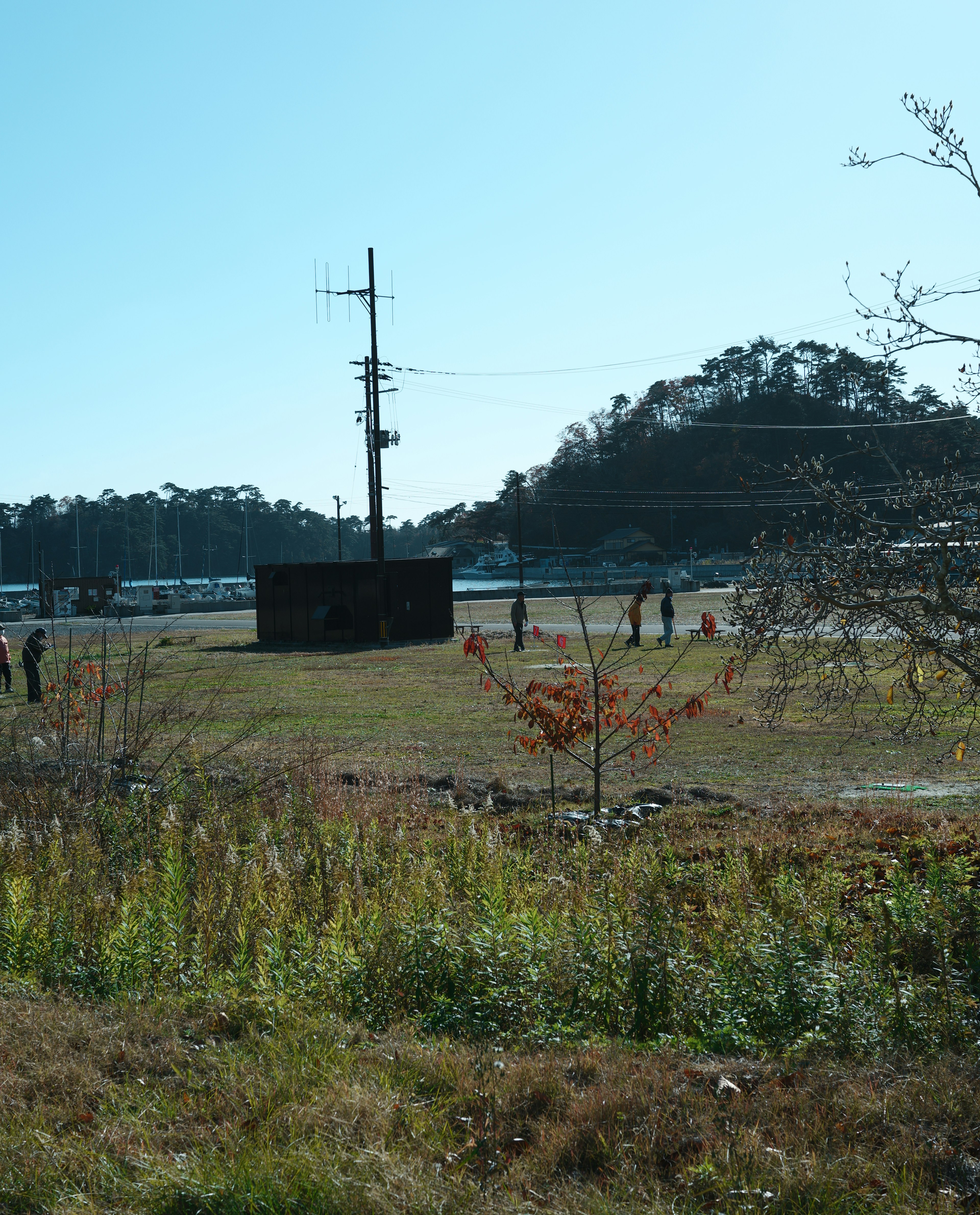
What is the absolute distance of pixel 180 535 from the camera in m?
151

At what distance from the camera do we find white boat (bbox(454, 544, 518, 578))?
119950 mm

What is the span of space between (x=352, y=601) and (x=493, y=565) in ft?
318

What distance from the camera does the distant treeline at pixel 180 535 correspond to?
140500 millimetres

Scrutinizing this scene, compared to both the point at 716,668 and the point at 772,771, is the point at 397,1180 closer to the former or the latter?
the point at 772,771

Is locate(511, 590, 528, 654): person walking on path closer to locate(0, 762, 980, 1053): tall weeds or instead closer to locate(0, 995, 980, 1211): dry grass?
locate(0, 762, 980, 1053): tall weeds

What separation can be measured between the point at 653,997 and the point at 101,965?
2.51 metres

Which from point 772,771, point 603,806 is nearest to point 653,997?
point 603,806

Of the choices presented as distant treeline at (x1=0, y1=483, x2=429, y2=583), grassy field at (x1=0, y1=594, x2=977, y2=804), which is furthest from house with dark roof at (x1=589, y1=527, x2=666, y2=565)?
grassy field at (x1=0, y1=594, x2=977, y2=804)

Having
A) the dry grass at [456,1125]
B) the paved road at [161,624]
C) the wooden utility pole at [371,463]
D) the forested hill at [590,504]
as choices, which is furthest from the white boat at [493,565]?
the dry grass at [456,1125]

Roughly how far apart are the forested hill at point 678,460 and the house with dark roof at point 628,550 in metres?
2.41

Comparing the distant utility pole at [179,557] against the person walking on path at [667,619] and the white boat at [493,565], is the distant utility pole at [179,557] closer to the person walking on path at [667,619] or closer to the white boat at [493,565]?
the white boat at [493,565]

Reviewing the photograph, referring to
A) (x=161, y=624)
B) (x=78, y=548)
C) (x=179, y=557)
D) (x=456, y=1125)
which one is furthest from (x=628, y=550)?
(x=456, y=1125)

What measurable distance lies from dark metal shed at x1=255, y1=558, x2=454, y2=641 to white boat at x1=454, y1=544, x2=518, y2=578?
3035 inches

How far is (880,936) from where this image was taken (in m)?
5.30
